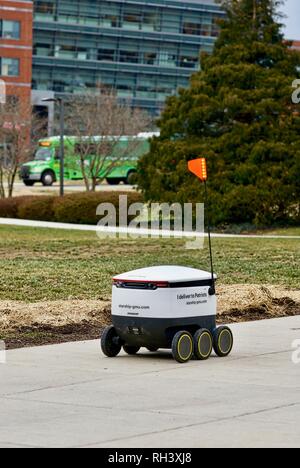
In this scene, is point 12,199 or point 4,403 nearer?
point 4,403

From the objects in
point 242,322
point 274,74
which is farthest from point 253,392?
point 274,74

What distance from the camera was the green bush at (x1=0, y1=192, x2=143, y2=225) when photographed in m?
39.3

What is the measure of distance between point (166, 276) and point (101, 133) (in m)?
51.7

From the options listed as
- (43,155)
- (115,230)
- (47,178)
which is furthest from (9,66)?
(115,230)

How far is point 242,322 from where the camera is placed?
46.9 feet

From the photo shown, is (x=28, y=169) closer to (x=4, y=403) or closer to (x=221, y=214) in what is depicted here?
(x=221, y=214)

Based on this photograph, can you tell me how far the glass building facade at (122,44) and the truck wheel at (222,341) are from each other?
102742 millimetres

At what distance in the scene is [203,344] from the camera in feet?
36.4

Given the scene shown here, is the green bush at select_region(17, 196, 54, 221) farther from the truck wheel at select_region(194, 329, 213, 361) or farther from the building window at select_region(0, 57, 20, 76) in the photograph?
the building window at select_region(0, 57, 20, 76)

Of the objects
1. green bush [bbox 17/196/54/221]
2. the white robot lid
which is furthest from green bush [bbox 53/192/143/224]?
the white robot lid

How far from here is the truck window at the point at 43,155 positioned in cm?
6675

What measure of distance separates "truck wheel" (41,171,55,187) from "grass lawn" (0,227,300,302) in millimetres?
33722

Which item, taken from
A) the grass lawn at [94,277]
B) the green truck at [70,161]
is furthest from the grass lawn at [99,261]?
the green truck at [70,161]

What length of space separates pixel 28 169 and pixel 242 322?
52530 millimetres
